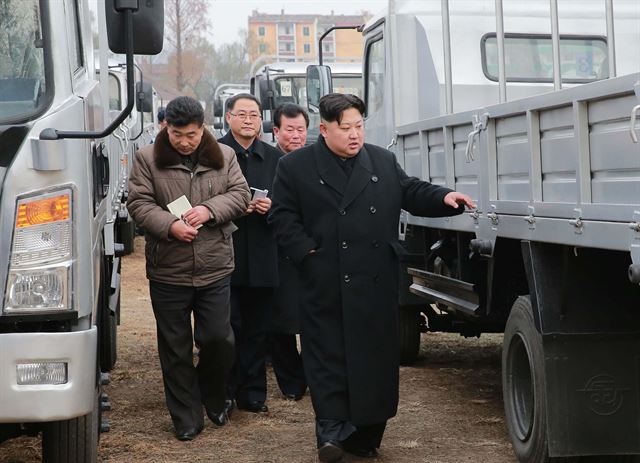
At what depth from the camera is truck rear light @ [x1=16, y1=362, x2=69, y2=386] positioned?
14.0 feet

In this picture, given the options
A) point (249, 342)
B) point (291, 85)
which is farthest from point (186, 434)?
point (291, 85)

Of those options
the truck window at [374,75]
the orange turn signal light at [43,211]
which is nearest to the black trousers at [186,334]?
the orange turn signal light at [43,211]

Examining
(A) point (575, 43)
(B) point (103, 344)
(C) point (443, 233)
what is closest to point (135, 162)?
(B) point (103, 344)

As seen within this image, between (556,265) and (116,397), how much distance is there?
3434mm

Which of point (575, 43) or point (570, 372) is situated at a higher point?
point (575, 43)

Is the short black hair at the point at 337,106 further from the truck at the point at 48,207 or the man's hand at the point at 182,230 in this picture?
the truck at the point at 48,207

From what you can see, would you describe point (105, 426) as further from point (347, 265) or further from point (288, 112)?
point (288, 112)

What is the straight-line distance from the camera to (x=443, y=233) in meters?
7.37

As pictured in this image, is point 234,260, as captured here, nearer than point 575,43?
Yes

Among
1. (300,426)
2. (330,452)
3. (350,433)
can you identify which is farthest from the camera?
(300,426)

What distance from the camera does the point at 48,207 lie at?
4.34m

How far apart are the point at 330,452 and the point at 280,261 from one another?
2097mm

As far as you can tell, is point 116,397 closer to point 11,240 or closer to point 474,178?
point 474,178

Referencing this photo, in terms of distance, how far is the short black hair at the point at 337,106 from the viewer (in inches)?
229
